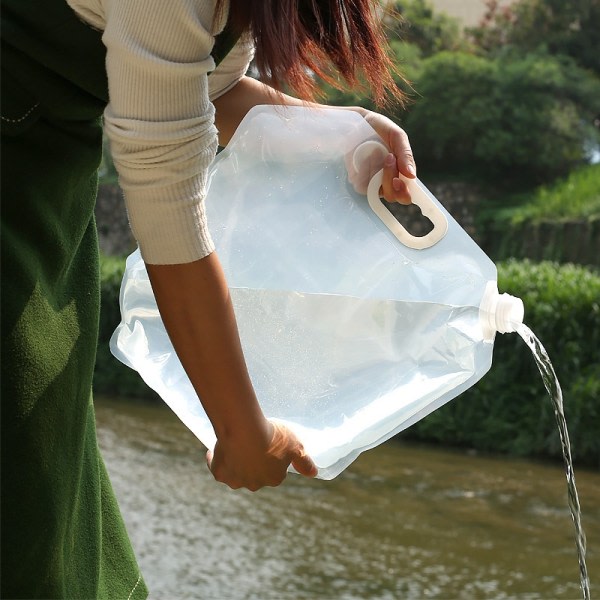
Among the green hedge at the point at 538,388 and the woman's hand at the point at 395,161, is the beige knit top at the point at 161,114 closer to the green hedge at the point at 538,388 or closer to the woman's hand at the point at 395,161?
the woman's hand at the point at 395,161

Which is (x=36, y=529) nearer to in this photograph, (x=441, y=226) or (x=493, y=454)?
(x=441, y=226)

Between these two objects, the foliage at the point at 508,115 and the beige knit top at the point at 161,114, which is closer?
the beige knit top at the point at 161,114

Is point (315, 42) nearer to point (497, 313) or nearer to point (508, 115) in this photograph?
point (497, 313)

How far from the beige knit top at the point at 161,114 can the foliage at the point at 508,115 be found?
10511 millimetres

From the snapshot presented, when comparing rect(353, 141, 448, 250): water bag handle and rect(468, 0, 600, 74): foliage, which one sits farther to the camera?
rect(468, 0, 600, 74): foliage

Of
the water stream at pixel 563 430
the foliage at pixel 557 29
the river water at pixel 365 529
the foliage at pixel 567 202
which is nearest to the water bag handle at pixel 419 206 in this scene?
the water stream at pixel 563 430

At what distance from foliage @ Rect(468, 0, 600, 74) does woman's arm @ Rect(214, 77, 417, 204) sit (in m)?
11.8

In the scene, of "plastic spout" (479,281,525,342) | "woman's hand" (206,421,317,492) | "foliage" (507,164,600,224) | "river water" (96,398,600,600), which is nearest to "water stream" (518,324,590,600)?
"plastic spout" (479,281,525,342)

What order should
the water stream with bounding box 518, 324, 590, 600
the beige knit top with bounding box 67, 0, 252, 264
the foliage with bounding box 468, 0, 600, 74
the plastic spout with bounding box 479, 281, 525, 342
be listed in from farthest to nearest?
→ the foliage with bounding box 468, 0, 600, 74, the water stream with bounding box 518, 324, 590, 600, the plastic spout with bounding box 479, 281, 525, 342, the beige knit top with bounding box 67, 0, 252, 264

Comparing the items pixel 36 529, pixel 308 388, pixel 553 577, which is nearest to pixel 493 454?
pixel 553 577

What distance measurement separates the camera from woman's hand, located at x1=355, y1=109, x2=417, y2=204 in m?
1.38

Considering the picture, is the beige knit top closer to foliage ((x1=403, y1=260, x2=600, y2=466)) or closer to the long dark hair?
the long dark hair

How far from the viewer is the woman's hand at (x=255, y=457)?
41.8 inches

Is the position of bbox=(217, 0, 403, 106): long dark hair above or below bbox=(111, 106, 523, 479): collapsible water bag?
above
